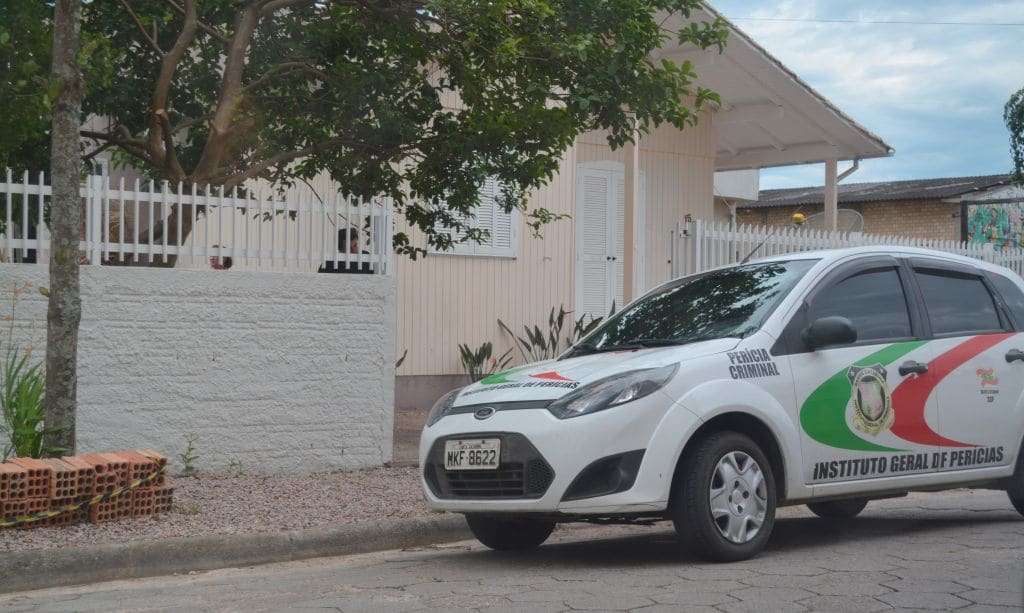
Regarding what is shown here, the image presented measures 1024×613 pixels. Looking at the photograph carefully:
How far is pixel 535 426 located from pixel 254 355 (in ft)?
13.3

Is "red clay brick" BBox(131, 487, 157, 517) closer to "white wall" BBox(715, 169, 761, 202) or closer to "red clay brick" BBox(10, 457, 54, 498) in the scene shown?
"red clay brick" BBox(10, 457, 54, 498)

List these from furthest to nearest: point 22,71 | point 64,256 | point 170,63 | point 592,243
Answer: point 592,243 → point 170,63 → point 22,71 → point 64,256

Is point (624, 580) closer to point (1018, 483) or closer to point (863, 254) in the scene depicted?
point (863, 254)

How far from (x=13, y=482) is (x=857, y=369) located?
459cm

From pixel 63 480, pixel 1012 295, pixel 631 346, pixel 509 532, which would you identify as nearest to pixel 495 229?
pixel 1012 295

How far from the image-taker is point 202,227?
10531 millimetres

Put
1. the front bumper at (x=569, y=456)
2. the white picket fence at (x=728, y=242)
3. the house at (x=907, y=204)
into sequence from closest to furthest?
the front bumper at (x=569, y=456)
the white picket fence at (x=728, y=242)
the house at (x=907, y=204)

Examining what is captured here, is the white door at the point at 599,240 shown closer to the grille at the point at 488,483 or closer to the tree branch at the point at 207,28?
the tree branch at the point at 207,28

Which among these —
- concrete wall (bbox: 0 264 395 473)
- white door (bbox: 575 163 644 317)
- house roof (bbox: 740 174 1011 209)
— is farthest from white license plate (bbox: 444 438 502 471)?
house roof (bbox: 740 174 1011 209)

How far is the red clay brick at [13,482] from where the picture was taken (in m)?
7.13

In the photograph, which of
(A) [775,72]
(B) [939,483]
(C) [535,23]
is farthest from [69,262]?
(A) [775,72]

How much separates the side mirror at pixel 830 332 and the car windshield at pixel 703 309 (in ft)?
0.86

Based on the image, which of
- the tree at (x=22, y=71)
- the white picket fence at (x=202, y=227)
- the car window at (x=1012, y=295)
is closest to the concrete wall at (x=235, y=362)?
the white picket fence at (x=202, y=227)

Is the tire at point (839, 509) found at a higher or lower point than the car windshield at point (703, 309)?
lower
